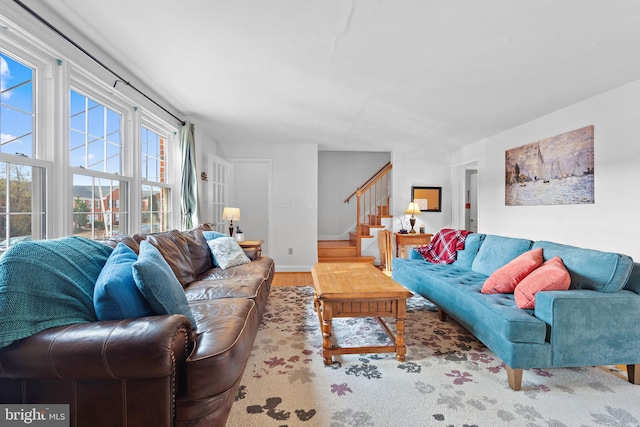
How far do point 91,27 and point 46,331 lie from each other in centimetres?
212

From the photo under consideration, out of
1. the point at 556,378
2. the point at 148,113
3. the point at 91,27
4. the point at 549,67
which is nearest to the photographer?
the point at 556,378

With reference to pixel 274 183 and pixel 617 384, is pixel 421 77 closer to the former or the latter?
pixel 617 384

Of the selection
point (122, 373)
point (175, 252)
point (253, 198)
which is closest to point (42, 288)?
point (122, 373)

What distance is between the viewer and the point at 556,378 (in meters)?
1.98

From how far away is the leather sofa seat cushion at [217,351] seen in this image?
127 cm

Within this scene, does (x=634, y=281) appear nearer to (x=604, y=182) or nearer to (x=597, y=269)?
(x=597, y=269)

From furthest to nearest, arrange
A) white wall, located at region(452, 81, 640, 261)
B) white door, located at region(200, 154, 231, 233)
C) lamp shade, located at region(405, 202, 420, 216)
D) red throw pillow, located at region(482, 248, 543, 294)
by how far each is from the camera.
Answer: lamp shade, located at region(405, 202, 420, 216) < white door, located at region(200, 154, 231, 233) < white wall, located at region(452, 81, 640, 261) < red throw pillow, located at region(482, 248, 543, 294)


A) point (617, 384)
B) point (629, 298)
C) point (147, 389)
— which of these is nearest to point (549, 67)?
point (629, 298)

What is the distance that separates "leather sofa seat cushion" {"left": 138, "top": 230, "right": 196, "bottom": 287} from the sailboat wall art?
427 cm

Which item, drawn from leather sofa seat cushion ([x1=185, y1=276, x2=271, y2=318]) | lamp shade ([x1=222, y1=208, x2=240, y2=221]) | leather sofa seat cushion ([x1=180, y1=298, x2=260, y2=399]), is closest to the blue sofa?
leather sofa seat cushion ([x1=180, y1=298, x2=260, y2=399])

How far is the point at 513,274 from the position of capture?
91.3 inches

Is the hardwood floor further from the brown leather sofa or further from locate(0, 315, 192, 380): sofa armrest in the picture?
locate(0, 315, 192, 380): sofa armrest

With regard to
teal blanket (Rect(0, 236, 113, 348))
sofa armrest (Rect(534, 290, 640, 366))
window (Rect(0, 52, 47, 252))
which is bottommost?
sofa armrest (Rect(534, 290, 640, 366))

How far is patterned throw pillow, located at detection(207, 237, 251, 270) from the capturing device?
3.34 metres
